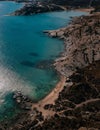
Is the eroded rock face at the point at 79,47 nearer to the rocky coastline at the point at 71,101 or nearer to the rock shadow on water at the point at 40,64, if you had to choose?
the rocky coastline at the point at 71,101

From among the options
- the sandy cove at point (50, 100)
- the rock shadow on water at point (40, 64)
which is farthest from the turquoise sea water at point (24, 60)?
the sandy cove at point (50, 100)

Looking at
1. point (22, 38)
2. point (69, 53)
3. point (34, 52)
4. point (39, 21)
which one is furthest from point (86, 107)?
point (39, 21)

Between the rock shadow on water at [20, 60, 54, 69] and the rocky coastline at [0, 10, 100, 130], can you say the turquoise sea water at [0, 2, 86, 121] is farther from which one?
the rocky coastline at [0, 10, 100, 130]

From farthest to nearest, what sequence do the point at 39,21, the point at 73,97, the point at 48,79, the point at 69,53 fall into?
the point at 39,21, the point at 69,53, the point at 48,79, the point at 73,97

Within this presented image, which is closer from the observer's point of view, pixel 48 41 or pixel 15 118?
pixel 15 118

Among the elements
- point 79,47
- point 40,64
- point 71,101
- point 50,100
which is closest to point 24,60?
point 40,64

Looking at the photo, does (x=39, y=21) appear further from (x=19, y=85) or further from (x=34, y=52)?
(x=19, y=85)

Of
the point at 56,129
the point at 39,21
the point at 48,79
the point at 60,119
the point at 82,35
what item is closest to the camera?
the point at 56,129
